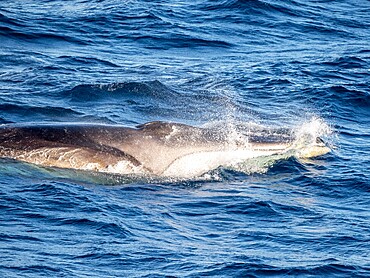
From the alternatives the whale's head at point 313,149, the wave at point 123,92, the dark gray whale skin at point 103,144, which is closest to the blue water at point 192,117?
the wave at point 123,92

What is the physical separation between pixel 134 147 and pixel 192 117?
16.3 feet

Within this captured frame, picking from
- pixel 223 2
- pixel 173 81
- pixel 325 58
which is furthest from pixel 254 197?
pixel 223 2

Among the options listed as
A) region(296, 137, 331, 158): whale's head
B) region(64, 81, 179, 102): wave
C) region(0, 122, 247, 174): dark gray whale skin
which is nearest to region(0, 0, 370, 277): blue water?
region(64, 81, 179, 102): wave

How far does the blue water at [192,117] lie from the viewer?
47.3ft

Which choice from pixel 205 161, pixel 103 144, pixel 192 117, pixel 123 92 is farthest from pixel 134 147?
pixel 123 92

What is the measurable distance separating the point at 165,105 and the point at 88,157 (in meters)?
6.50

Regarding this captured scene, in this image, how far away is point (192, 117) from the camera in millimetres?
22984

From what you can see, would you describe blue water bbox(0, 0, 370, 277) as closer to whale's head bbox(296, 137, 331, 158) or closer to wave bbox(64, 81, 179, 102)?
wave bbox(64, 81, 179, 102)

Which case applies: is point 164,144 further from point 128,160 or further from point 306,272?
point 306,272

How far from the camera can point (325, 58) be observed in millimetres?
29797

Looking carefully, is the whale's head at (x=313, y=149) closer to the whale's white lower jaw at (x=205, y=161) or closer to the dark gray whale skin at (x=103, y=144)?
the whale's white lower jaw at (x=205, y=161)

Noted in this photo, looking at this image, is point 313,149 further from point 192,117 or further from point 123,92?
point 123,92

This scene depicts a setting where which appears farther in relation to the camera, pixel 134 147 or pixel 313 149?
pixel 313 149

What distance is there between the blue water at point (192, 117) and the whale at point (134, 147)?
28cm
